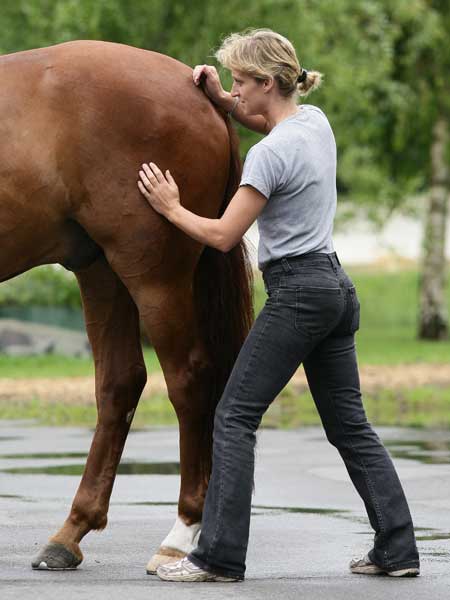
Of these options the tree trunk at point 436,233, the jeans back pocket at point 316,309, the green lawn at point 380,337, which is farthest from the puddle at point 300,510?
the tree trunk at point 436,233

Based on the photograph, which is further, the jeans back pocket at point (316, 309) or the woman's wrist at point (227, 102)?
the woman's wrist at point (227, 102)

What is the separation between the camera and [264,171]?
4949 millimetres

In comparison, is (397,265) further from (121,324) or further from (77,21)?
(121,324)

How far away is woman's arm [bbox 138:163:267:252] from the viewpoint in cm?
498

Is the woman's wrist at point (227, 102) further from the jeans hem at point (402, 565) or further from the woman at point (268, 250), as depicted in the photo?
the jeans hem at point (402, 565)

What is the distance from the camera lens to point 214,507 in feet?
16.4

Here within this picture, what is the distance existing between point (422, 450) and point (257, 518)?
305 cm

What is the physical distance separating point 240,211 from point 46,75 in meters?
0.91

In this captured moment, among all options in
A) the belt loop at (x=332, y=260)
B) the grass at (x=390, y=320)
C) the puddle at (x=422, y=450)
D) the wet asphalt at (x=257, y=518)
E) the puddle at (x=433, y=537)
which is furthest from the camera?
the grass at (x=390, y=320)

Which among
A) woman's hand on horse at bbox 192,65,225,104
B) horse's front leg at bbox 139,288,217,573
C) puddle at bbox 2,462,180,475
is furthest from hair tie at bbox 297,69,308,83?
puddle at bbox 2,462,180,475

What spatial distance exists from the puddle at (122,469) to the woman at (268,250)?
3336 millimetres

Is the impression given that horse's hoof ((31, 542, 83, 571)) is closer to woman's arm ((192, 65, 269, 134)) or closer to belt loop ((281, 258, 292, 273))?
belt loop ((281, 258, 292, 273))

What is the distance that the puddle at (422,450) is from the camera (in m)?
8.98

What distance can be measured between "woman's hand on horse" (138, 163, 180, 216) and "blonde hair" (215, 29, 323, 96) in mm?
466
